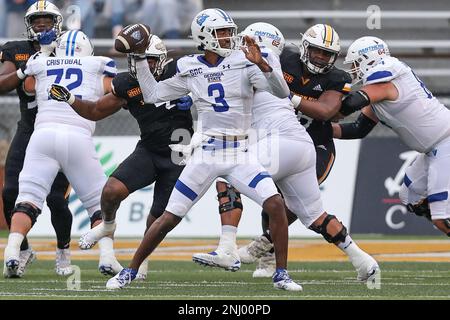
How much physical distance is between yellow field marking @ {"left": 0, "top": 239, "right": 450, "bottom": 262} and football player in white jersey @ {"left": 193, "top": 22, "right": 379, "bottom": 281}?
7.90 feet

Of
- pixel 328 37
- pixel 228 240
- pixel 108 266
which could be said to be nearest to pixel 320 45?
pixel 328 37

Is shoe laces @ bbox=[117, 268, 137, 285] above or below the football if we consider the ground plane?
below

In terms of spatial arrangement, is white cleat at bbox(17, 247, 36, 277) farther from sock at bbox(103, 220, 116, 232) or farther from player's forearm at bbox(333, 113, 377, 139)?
player's forearm at bbox(333, 113, 377, 139)

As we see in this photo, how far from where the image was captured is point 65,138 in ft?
28.6

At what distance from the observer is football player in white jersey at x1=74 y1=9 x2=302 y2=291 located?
298 inches

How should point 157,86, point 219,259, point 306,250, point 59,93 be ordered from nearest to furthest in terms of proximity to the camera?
point 157,86, point 59,93, point 219,259, point 306,250

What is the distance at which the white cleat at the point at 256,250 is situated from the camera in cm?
892

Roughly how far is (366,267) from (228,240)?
1.04 meters

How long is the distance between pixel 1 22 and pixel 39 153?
7.09 meters

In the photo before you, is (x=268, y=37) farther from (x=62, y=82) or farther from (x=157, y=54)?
(x=62, y=82)

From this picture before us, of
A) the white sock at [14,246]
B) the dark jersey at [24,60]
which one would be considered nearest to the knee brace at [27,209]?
the white sock at [14,246]

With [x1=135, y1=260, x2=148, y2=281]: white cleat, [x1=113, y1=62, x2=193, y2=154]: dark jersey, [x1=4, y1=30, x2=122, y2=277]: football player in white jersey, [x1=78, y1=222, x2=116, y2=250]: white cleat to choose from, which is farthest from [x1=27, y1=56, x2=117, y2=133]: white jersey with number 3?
[x1=135, y1=260, x2=148, y2=281]: white cleat
